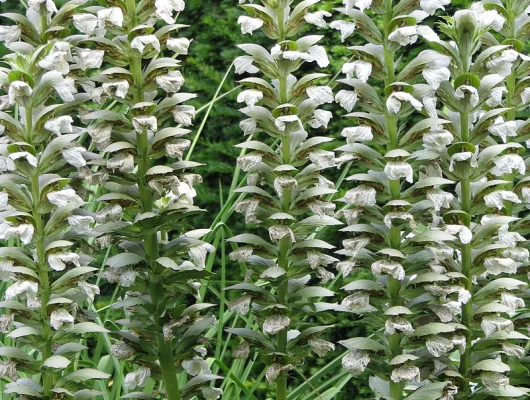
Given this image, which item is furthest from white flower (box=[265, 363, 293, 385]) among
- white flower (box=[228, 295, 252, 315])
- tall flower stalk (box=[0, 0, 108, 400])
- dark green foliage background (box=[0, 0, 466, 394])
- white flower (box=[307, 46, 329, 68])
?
dark green foliage background (box=[0, 0, 466, 394])

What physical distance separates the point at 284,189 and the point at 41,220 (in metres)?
0.55

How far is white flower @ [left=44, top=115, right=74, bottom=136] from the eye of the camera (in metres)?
2.03

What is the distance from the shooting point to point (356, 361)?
2068mm

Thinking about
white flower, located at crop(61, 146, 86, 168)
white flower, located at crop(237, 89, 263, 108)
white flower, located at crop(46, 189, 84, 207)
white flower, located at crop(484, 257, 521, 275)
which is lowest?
white flower, located at crop(484, 257, 521, 275)

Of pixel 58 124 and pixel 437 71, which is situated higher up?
pixel 437 71

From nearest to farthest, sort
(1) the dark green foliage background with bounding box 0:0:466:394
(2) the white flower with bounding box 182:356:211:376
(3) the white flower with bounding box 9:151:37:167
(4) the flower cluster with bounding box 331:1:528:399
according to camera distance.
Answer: (3) the white flower with bounding box 9:151:37:167 < (4) the flower cluster with bounding box 331:1:528:399 < (2) the white flower with bounding box 182:356:211:376 < (1) the dark green foliage background with bounding box 0:0:466:394

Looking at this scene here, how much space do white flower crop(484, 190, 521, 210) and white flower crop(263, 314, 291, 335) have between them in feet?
1.74

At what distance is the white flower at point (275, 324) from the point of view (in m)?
2.13

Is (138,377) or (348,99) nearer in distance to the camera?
(348,99)

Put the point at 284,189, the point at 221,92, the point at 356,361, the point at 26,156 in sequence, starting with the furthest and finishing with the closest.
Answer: the point at 221,92, the point at 284,189, the point at 356,361, the point at 26,156

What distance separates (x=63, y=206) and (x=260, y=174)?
0.48 m

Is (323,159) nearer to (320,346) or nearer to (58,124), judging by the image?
(320,346)

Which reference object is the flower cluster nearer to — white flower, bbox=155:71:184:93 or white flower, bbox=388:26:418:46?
white flower, bbox=388:26:418:46

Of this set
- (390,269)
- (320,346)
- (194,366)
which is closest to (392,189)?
(390,269)
